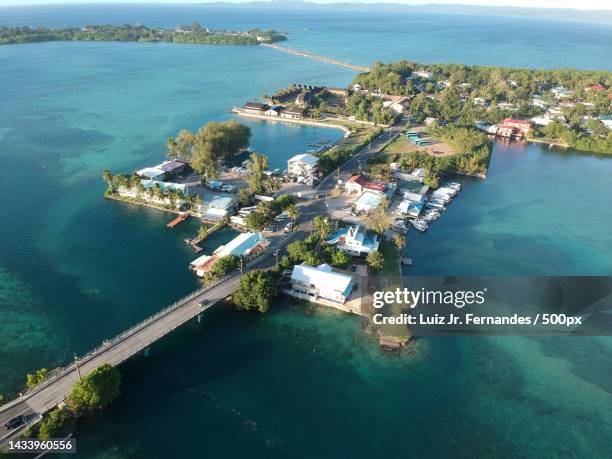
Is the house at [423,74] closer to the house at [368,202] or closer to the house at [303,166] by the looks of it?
the house at [303,166]

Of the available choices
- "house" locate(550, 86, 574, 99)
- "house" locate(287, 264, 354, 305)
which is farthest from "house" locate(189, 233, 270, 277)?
"house" locate(550, 86, 574, 99)

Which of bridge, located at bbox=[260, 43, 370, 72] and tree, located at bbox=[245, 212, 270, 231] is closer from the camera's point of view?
tree, located at bbox=[245, 212, 270, 231]

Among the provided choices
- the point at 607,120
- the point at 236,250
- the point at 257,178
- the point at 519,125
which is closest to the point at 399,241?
the point at 236,250

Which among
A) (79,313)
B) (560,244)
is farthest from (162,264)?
(560,244)

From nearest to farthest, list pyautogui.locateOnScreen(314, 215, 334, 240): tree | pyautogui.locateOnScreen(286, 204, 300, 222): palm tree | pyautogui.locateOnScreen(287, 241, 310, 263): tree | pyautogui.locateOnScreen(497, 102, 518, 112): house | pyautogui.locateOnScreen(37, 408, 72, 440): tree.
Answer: pyautogui.locateOnScreen(37, 408, 72, 440): tree → pyautogui.locateOnScreen(287, 241, 310, 263): tree → pyautogui.locateOnScreen(314, 215, 334, 240): tree → pyautogui.locateOnScreen(286, 204, 300, 222): palm tree → pyautogui.locateOnScreen(497, 102, 518, 112): house

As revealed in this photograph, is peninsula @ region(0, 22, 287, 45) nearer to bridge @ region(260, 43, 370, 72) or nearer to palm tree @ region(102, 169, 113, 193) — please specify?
bridge @ region(260, 43, 370, 72)

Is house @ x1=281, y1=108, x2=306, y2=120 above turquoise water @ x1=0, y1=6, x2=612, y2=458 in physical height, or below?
above

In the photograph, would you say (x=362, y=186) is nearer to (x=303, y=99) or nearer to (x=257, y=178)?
(x=257, y=178)
